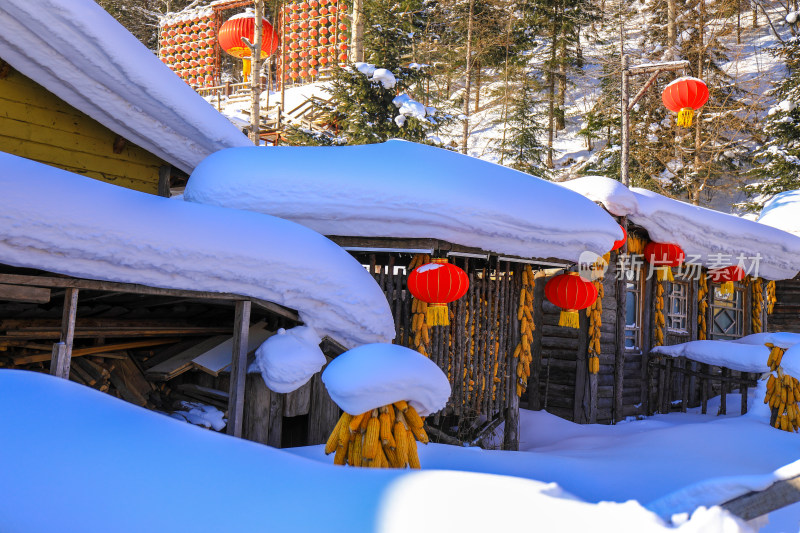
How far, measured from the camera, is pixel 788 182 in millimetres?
17812

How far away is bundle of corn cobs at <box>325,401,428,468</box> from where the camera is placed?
134 inches

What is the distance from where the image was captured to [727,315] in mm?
12883

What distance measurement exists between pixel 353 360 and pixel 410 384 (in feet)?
1.15

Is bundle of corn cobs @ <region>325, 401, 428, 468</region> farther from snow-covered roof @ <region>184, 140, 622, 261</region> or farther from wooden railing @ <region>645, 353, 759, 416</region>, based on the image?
wooden railing @ <region>645, 353, 759, 416</region>

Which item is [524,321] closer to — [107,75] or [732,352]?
[732,352]

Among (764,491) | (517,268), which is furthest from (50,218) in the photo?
(517,268)

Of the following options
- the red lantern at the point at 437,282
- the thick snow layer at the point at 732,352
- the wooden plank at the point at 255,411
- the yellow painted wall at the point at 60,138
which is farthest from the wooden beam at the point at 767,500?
the yellow painted wall at the point at 60,138

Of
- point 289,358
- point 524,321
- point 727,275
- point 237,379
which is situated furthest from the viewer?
point 727,275

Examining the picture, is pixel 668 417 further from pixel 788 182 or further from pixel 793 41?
pixel 793 41

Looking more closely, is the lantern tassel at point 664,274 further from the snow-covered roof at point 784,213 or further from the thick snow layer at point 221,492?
the thick snow layer at point 221,492

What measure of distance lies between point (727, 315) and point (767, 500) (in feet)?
40.0

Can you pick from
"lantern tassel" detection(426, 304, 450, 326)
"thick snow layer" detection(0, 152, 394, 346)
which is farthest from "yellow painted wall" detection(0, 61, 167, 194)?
"lantern tassel" detection(426, 304, 450, 326)

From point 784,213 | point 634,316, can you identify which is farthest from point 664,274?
point 784,213

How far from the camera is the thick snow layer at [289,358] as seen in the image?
16.5 ft
